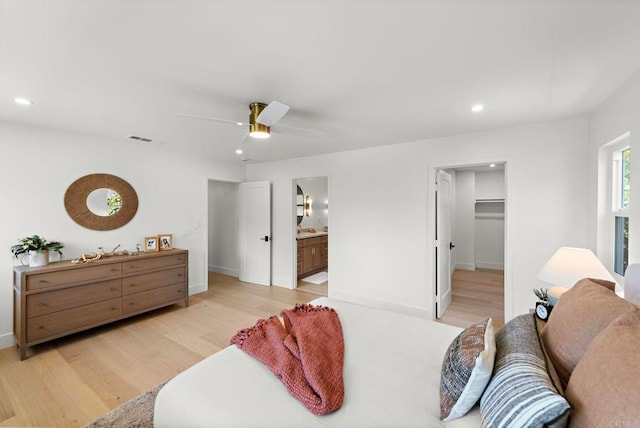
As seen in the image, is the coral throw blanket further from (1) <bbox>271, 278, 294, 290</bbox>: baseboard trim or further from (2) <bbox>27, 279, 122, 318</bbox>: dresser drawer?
(1) <bbox>271, 278, 294, 290</bbox>: baseboard trim

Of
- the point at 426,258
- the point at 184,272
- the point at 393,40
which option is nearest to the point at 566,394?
the point at 393,40

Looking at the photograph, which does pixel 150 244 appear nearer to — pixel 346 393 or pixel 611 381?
pixel 346 393

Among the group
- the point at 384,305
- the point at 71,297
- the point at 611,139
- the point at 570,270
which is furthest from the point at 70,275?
the point at 611,139

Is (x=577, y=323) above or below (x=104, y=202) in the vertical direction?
below

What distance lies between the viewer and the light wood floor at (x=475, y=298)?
3.58 meters

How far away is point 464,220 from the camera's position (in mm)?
6301

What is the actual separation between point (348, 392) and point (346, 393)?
0.04 feet

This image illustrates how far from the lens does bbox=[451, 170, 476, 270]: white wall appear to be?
621 centimetres

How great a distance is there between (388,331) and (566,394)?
3.75 ft

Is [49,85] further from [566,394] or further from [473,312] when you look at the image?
[473,312]

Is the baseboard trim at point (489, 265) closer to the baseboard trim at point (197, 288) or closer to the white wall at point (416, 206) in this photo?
the white wall at point (416, 206)

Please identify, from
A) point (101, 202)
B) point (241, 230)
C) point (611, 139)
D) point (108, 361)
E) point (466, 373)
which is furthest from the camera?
point (241, 230)

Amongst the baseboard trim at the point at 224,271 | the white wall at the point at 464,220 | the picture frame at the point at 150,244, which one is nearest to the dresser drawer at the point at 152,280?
the picture frame at the point at 150,244

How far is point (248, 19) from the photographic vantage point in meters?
1.32
